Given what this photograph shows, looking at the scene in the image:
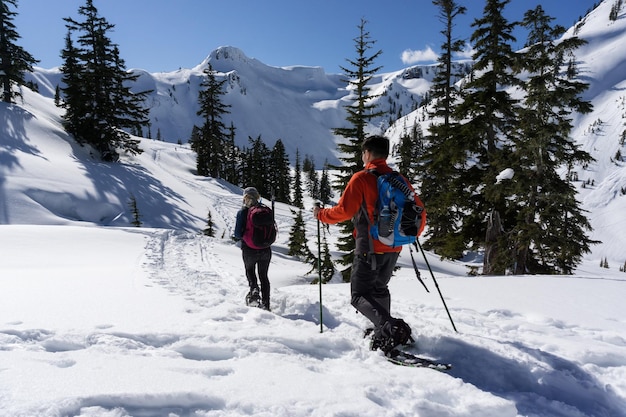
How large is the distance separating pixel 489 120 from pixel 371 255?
12139mm

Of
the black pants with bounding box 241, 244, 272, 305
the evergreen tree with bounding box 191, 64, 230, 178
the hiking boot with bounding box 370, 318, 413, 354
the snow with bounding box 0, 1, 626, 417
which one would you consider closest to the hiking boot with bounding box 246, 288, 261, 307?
the black pants with bounding box 241, 244, 272, 305

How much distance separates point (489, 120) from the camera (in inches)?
531

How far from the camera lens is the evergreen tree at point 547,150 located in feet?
37.1

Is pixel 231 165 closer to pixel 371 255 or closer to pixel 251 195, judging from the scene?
pixel 251 195

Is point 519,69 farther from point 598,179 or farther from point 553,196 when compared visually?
point 598,179

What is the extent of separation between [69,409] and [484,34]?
1692 centimetres

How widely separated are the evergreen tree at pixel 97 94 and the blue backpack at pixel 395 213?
31.1 metres

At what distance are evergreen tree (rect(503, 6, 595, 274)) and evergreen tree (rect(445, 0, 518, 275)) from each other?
1.09 m

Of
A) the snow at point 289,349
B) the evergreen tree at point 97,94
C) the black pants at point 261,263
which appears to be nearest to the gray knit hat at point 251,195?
the black pants at point 261,263

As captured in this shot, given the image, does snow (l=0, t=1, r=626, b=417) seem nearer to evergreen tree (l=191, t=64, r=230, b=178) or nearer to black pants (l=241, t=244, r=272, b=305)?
black pants (l=241, t=244, r=272, b=305)

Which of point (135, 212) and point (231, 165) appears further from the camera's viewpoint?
point (231, 165)

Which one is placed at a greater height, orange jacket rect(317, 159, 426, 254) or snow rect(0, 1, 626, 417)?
orange jacket rect(317, 159, 426, 254)

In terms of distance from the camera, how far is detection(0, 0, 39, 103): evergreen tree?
28203 millimetres

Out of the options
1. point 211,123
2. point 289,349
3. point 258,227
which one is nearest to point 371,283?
point 289,349
